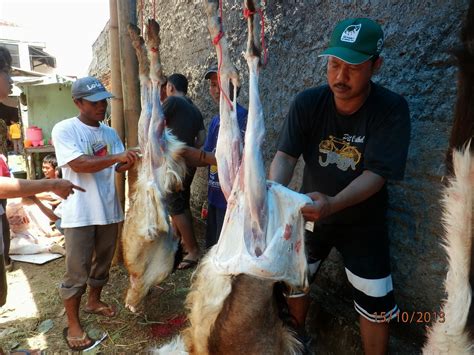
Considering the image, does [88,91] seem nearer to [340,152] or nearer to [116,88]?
[116,88]

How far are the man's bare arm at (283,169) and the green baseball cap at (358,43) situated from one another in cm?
68

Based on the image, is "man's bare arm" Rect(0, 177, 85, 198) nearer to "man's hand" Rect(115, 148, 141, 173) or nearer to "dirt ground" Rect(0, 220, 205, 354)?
"man's hand" Rect(115, 148, 141, 173)

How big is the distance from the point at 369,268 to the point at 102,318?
2761 mm

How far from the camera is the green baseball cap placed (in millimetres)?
1841

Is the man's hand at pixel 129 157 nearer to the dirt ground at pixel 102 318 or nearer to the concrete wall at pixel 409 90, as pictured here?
the concrete wall at pixel 409 90

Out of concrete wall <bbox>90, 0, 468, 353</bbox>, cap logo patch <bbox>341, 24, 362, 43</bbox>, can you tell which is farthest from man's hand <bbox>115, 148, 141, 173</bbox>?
cap logo patch <bbox>341, 24, 362, 43</bbox>

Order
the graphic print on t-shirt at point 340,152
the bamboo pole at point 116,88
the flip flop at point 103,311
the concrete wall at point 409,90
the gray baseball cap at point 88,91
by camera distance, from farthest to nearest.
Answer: the bamboo pole at point 116,88, the flip flop at point 103,311, the gray baseball cap at point 88,91, the concrete wall at point 409,90, the graphic print on t-shirt at point 340,152

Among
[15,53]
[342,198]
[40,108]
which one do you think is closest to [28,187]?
[342,198]

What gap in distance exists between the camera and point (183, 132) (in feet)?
13.4

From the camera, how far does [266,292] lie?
5.51 ft

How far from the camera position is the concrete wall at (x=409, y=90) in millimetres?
2191

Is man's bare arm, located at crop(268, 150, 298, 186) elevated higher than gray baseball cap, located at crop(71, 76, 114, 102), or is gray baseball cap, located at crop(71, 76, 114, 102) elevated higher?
gray baseball cap, located at crop(71, 76, 114, 102)

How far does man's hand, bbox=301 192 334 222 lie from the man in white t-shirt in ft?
5.73

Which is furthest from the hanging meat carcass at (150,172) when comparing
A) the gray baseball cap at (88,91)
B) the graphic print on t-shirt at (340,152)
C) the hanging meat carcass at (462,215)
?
the hanging meat carcass at (462,215)
